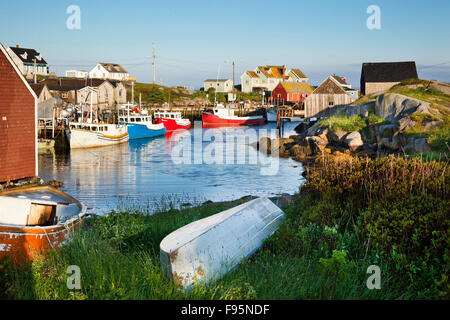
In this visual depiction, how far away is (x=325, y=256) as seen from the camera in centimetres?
657

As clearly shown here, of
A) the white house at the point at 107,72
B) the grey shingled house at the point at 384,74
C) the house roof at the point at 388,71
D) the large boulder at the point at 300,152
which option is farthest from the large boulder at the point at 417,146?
the white house at the point at 107,72

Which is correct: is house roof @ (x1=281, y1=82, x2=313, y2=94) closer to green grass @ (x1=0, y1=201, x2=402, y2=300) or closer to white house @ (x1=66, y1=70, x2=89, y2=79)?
white house @ (x1=66, y1=70, x2=89, y2=79)

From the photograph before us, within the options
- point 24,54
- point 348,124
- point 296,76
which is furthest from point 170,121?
point 296,76

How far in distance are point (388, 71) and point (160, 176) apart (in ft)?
170

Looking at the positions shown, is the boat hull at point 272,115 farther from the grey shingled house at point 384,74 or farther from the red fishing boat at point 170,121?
the red fishing boat at point 170,121

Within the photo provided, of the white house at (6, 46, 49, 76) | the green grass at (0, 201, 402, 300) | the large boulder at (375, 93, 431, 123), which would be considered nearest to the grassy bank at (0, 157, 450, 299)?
the green grass at (0, 201, 402, 300)

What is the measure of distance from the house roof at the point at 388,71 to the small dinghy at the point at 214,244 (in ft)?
211

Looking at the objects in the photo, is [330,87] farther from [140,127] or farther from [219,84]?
[219,84]

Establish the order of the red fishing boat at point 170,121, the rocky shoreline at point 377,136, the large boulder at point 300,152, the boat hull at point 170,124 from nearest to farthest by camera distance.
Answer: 1. the rocky shoreline at point 377,136
2. the large boulder at point 300,152
3. the boat hull at point 170,124
4. the red fishing boat at point 170,121

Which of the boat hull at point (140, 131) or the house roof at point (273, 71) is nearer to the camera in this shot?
the boat hull at point (140, 131)

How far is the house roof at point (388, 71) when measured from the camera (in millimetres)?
67062

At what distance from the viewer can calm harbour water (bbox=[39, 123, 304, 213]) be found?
20.1 metres

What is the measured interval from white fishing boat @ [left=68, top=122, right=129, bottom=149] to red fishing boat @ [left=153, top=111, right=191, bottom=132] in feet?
45.1

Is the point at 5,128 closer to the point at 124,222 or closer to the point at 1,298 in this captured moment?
the point at 124,222
